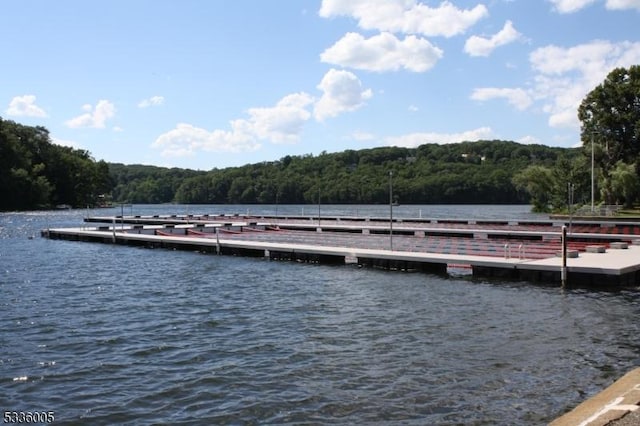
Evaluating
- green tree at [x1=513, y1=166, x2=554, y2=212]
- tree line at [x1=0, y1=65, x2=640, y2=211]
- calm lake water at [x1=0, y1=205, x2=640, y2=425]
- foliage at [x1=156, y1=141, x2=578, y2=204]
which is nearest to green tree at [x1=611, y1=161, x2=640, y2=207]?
tree line at [x1=0, y1=65, x2=640, y2=211]

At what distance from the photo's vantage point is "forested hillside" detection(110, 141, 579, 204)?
146 meters

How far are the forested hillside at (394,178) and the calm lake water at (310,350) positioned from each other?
379 feet

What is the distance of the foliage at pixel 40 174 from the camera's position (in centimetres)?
10575

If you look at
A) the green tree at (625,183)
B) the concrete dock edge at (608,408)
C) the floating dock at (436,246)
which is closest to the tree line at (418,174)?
the green tree at (625,183)

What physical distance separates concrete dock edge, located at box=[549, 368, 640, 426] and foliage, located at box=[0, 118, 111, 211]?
110 metres

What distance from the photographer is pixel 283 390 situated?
10.2m

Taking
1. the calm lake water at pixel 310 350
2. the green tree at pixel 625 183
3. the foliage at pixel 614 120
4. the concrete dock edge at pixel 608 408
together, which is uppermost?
the foliage at pixel 614 120

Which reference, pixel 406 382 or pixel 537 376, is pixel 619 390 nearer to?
pixel 537 376

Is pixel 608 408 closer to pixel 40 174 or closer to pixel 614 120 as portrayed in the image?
pixel 614 120

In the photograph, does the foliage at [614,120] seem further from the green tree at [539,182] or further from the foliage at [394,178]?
the foliage at [394,178]

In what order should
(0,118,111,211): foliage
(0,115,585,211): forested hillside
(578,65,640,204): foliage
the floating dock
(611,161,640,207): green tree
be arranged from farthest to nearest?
(0,115,585,211): forested hillside < (0,118,111,211): foliage < (578,65,640,204): foliage < (611,161,640,207): green tree < the floating dock

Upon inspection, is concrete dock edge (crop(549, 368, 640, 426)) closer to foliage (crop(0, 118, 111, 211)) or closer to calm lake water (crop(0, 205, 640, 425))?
calm lake water (crop(0, 205, 640, 425))

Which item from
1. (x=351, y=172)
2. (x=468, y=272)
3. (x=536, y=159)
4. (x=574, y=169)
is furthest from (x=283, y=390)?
(x=351, y=172)

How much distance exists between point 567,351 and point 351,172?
166 metres
